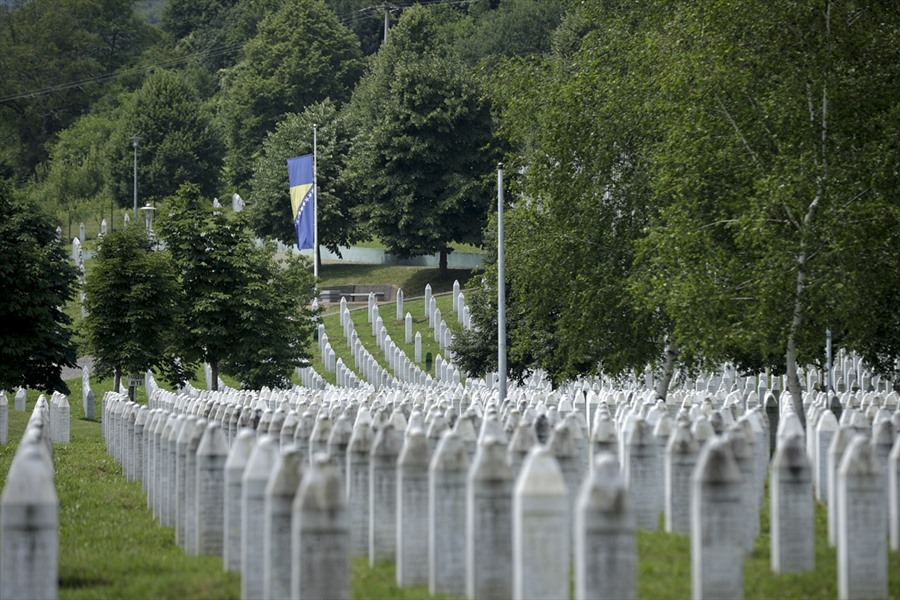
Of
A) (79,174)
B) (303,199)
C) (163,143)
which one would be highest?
(163,143)

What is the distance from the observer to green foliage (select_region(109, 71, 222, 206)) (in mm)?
111500

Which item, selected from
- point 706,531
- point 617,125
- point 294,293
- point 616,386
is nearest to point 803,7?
point 617,125

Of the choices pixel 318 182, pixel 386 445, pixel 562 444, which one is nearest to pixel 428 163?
pixel 318 182

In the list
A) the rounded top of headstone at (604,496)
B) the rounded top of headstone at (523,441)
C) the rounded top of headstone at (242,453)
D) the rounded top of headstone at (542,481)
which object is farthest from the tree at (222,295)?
the rounded top of headstone at (604,496)

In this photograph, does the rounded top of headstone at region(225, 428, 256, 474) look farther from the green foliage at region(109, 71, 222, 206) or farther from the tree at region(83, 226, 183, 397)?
the green foliage at region(109, 71, 222, 206)

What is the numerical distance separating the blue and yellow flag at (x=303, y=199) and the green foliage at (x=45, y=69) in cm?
6517

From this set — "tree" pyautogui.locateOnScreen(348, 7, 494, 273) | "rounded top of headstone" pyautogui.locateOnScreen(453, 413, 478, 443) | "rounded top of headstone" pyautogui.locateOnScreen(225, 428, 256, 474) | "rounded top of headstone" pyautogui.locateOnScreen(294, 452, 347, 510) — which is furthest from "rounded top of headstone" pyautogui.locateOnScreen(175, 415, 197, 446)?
"tree" pyautogui.locateOnScreen(348, 7, 494, 273)

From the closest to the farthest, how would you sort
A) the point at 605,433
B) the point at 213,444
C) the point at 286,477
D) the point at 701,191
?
the point at 286,477 → the point at 213,444 → the point at 605,433 → the point at 701,191

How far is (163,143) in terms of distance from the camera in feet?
367

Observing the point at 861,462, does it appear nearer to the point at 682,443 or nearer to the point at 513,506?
the point at 513,506

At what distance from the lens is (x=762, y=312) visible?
90.0 ft

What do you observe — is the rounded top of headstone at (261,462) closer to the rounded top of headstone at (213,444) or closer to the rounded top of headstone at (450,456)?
the rounded top of headstone at (450,456)

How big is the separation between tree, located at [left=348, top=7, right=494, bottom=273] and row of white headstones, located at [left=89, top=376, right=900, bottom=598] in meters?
63.4

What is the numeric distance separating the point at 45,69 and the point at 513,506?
134m
